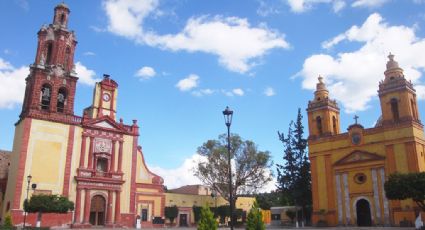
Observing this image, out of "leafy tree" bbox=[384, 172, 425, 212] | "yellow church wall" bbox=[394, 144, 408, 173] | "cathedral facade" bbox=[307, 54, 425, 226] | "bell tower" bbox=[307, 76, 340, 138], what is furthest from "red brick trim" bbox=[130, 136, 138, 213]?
"yellow church wall" bbox=[394, 144, 408, 173]

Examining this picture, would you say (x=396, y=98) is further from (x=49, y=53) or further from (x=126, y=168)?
(x=49, y=53)

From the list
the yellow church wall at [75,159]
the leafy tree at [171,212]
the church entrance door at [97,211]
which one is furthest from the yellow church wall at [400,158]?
the yellow church wall at [75,159]

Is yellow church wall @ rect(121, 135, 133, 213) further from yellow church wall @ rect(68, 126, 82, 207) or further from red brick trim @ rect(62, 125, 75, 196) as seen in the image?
red brick trim @ rect(62, 125, 75, 196)

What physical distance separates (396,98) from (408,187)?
11750mm

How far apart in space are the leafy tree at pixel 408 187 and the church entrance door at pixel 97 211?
80.7 ft

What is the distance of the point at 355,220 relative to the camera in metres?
38.3

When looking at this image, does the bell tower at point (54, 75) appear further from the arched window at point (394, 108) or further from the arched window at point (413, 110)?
the arched window at point (413, 110)

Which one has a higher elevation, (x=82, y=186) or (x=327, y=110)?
(x=327, y=110)

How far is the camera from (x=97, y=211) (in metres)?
37.3

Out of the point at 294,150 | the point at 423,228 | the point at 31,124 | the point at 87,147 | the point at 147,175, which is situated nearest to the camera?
the point at 423,228

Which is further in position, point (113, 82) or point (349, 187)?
point (113, 82)

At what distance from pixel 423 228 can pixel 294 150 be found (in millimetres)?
22940

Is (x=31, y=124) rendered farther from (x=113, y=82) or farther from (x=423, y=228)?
(x=423, y=228)

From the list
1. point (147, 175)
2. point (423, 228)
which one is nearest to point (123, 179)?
point (147, 175)
